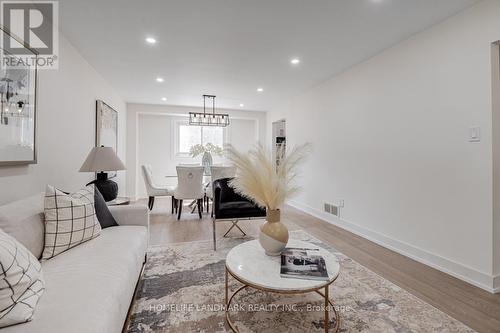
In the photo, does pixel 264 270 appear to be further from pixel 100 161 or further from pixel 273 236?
pixel 100 161

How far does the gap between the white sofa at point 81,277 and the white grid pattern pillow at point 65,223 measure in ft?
0.13

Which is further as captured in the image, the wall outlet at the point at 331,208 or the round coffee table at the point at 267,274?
the wall outlet at the point at 331,208

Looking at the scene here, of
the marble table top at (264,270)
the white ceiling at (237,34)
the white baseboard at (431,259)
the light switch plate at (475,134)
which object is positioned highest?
the white ceiling at (237,34)

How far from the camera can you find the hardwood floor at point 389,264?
67.8 inches

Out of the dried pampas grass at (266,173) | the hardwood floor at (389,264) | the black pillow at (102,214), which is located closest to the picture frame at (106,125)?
the hardwood floor at (389,264)

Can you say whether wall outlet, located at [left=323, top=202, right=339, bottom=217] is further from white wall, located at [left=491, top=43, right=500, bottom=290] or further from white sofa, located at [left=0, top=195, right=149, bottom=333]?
white sofa, located at [left=0, top=195, right=149, bottom=333]

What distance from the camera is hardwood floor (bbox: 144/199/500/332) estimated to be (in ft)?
5.65

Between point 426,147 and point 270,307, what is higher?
point 426,147

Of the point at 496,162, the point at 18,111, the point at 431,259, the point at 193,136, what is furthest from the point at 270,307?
the point at 193,136

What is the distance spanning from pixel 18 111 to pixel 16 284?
1.51 metres

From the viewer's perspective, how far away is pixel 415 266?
95.0 inches

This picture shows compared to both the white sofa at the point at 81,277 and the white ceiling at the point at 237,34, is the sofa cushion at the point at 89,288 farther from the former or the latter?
the white ceiling at the point at 237,34

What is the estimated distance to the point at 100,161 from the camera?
2596mm

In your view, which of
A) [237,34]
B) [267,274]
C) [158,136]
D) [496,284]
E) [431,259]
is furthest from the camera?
[158,136]
